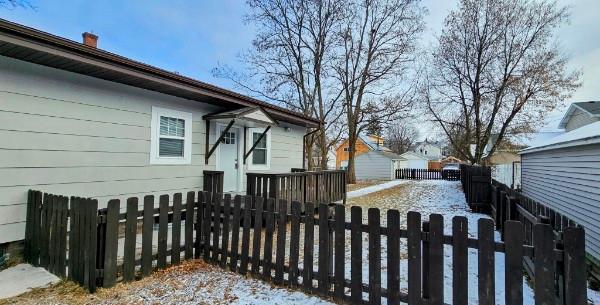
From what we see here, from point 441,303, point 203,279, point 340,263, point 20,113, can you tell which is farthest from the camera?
point 20,113

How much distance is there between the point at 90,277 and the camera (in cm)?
362

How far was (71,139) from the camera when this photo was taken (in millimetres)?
5289

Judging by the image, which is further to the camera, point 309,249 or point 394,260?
point 309,249

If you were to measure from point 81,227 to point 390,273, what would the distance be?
11.5 ft

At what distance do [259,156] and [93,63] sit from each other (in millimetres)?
5327

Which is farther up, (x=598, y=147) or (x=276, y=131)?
(x=276, y=131)

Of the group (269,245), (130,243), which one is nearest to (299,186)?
(269,245)

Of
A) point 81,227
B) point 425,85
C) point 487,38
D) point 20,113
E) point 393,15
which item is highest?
point 393,15

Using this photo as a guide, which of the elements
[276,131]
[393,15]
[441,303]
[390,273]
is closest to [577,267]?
[441,303]

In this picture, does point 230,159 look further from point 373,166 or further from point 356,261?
point 373,166

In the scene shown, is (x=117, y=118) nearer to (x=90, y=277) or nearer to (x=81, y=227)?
(x=81, y=227)

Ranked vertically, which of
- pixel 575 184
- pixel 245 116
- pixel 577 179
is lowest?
pixel 575 184

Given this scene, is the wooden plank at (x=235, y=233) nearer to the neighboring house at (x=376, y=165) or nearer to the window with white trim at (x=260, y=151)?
the window with white trim at (x=260, y=151)

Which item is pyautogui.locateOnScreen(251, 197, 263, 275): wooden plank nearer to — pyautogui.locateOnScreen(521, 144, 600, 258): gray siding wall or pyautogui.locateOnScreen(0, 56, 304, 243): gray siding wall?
pyautogui.locateOnScreen(0, 56, 304, 243): gray siding wall
